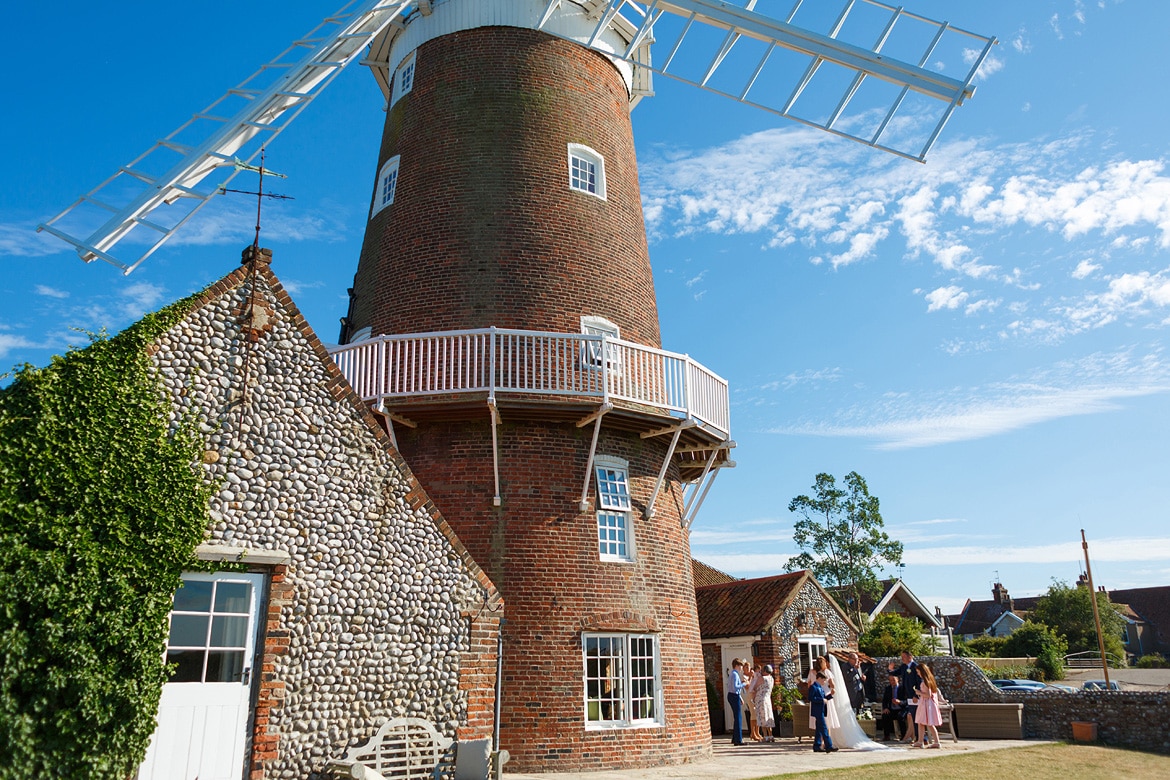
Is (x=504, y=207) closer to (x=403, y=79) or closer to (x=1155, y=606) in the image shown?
(x=403, y=79)

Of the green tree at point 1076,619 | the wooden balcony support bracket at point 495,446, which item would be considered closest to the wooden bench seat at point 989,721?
the wooden balcony support bracket at point 495,446

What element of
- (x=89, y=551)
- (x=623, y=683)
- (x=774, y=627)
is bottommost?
(x=623, y=683)

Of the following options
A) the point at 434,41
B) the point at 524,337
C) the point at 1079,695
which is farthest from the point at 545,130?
the point at 1079,695

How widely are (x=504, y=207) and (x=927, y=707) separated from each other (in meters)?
11.8

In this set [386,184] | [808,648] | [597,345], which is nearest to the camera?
[597,345]

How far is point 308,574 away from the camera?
9.56 m

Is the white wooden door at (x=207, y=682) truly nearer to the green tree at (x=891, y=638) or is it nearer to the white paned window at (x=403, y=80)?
the white paned window at (x=403, y=80)

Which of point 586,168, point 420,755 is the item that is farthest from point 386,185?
point 420,755

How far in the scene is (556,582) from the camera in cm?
1314

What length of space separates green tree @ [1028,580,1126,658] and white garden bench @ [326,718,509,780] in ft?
160

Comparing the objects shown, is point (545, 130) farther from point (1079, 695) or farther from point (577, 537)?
point (1079, 695)

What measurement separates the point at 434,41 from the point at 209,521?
1149 cm

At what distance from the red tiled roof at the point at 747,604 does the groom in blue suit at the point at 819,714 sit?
512 cm

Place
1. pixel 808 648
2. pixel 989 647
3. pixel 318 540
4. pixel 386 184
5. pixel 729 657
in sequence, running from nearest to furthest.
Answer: pixel 318 540, pixel 386 184, pixel 729 657, pixel 808 648, pixel 989 647
